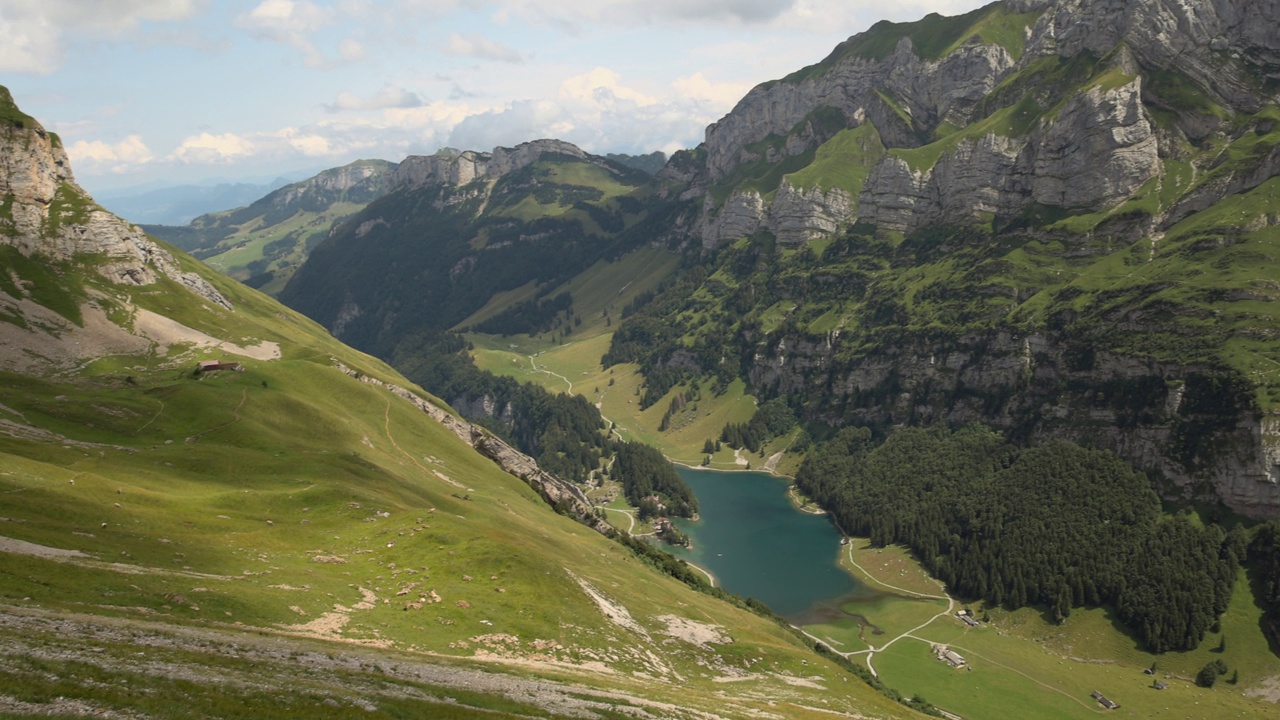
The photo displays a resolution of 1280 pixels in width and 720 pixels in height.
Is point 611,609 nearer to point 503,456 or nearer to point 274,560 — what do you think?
point 274,560

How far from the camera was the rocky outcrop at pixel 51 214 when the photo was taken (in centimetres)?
15800

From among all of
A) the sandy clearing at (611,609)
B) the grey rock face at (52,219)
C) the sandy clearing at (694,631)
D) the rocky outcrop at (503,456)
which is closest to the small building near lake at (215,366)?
the rocky outcrop at (503,456)

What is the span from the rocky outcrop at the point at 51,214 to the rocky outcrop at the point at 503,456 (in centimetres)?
5283

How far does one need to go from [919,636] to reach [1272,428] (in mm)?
96120

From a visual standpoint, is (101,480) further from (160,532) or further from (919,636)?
(919,636)

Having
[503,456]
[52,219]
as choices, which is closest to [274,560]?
[503,456]

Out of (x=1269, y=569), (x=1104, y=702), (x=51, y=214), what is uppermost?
(x=51, y=214)

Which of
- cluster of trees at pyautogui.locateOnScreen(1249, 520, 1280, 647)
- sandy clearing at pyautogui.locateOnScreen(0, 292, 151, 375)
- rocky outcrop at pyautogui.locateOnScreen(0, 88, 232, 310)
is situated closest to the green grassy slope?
sandy clearing at pyautogui.locateOnScreen(0, 292, 151, 375)

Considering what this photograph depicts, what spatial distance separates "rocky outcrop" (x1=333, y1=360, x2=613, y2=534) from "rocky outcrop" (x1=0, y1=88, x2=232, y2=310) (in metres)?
52.8

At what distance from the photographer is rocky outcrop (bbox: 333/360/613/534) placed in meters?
178

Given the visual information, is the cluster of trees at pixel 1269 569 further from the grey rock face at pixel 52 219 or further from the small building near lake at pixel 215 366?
the grey rock face at pixel 52 219

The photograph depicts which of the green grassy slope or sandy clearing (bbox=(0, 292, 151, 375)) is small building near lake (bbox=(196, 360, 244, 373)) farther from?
sandy clearing (bbox=(0, 292, 151, 375))

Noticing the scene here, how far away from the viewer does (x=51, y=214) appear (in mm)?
165500

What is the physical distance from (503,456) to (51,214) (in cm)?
11416
